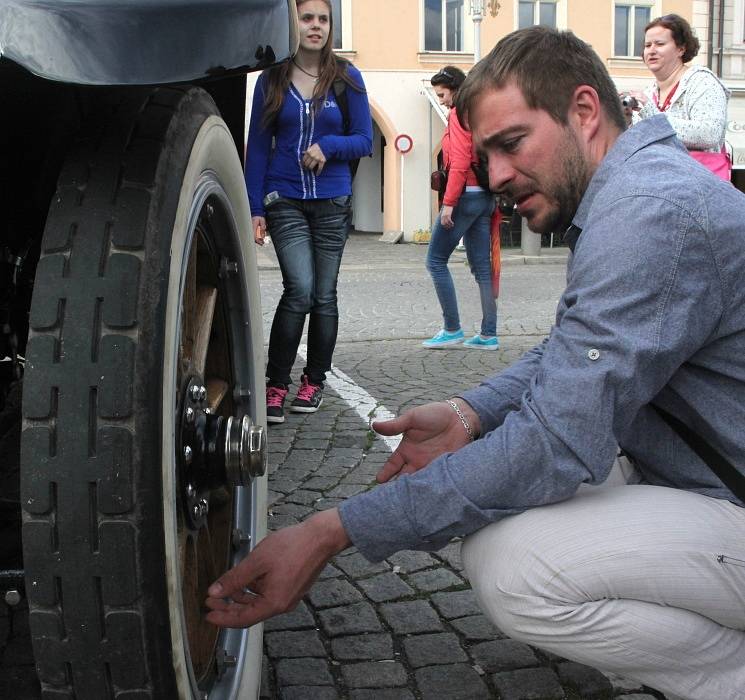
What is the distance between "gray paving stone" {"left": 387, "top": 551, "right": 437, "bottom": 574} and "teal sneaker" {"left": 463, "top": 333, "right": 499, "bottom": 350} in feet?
12.5

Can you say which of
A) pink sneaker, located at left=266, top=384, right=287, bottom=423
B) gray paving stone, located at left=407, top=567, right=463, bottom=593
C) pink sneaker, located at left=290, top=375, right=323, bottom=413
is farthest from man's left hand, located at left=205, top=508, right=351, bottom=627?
pink sneaker, located at left=290, top=375, right=323, bottom=413

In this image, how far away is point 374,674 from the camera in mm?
2145

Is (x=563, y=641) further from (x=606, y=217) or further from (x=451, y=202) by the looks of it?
(x=451, y=202)

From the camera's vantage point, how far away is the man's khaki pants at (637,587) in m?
1.68

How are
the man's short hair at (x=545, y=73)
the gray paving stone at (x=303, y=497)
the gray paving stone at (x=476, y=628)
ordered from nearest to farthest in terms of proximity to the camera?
1. the man's short hair at (x=545, y=73)
2. the gray paving stone at (x=476, y=628)
3. the gray paving stone at (x=303, y=497)

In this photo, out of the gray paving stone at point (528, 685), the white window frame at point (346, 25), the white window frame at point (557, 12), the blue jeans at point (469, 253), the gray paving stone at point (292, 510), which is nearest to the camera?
the gray paving stone at point (528, 685)

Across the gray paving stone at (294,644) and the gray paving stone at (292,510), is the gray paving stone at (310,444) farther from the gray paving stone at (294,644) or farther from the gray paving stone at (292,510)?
the gray paving stone at (294,644)

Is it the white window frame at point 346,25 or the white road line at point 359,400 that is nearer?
the white road line at point 359,400

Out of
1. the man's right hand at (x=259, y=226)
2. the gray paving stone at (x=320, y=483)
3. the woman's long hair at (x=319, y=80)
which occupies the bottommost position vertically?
the gray paving stone at (x=320, y=483)

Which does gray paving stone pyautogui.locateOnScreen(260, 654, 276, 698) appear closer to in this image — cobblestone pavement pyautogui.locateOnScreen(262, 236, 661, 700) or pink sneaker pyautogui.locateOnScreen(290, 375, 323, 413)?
cobblestone pavement pyautogui.locateOnScreen(262, 236, 661, 700)

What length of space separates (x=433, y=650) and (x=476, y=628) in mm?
149

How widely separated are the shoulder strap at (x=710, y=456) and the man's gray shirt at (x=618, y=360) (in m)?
0.01

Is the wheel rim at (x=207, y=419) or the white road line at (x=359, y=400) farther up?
the wheel rim at (x=207, y=419)

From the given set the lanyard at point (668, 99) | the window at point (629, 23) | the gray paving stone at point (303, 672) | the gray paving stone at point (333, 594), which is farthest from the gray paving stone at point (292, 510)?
the window at point (629, 23)
